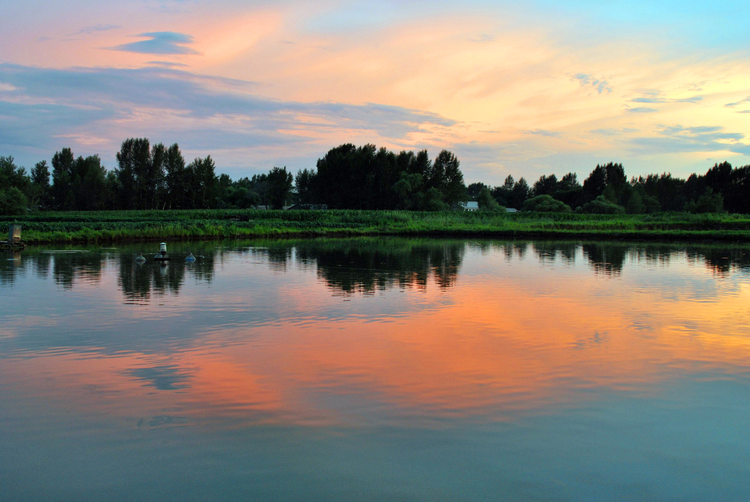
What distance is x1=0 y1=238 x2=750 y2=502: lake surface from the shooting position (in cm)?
435

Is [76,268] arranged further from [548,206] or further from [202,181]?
[548,206]

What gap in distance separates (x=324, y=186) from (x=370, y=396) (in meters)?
73.8

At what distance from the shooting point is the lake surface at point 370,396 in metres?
4.35

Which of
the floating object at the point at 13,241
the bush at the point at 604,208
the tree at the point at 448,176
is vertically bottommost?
the floating object at the point at 13,241

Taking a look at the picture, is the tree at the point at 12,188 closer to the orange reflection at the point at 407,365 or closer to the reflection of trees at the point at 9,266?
the reflection of trees at the point at 9,266

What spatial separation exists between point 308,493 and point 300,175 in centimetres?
10363

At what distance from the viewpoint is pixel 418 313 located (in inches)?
441


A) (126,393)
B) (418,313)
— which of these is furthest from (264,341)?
(418,313)

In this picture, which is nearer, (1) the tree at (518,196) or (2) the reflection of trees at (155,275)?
(2) the reflection of trees at (155,275)

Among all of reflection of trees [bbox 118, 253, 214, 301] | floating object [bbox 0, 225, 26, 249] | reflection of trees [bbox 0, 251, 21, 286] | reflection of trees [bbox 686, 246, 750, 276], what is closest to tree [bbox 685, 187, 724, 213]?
reflection of trees [bbox 686, 246, 750, 276]

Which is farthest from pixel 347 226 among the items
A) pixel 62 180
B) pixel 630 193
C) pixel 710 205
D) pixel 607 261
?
pixel 630 193

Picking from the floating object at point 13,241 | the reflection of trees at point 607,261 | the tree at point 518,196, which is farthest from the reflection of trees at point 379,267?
the tree at point 518,196

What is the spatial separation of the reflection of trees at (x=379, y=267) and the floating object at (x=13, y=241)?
39.8 ft

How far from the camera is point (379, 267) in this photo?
19938 mm
